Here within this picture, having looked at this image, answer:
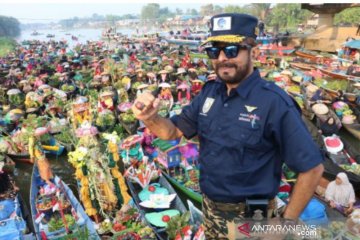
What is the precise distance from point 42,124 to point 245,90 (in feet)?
42.8

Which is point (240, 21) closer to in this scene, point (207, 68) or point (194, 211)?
point (194, 211)

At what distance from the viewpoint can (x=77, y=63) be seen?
2917 centimetres

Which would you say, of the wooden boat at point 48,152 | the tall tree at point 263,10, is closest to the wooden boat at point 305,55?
the wooden boat at point 48,152

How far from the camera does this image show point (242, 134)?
8.21ft

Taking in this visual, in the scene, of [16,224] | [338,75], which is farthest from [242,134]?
[338,75]

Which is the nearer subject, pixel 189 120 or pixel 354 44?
pixel 189 120

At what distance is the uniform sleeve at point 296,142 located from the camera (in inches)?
88.0

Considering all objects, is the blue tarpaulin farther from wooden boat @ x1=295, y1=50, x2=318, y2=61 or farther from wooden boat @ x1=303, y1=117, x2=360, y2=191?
wooden boat @ x1=303, y1=117, x2=360, y2=191

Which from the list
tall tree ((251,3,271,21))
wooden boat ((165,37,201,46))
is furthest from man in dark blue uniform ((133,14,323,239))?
tall tree ((251,3,271,21))

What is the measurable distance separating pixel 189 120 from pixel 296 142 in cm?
108

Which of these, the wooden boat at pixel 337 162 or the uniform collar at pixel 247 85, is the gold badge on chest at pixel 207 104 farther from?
the wooden boat at pixel 337 162

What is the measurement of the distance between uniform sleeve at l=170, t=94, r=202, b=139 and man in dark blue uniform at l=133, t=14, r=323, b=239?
0.09 meters

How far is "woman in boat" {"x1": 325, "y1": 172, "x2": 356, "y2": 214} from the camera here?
7613 millimetres

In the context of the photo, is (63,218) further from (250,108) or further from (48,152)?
(48,152)
